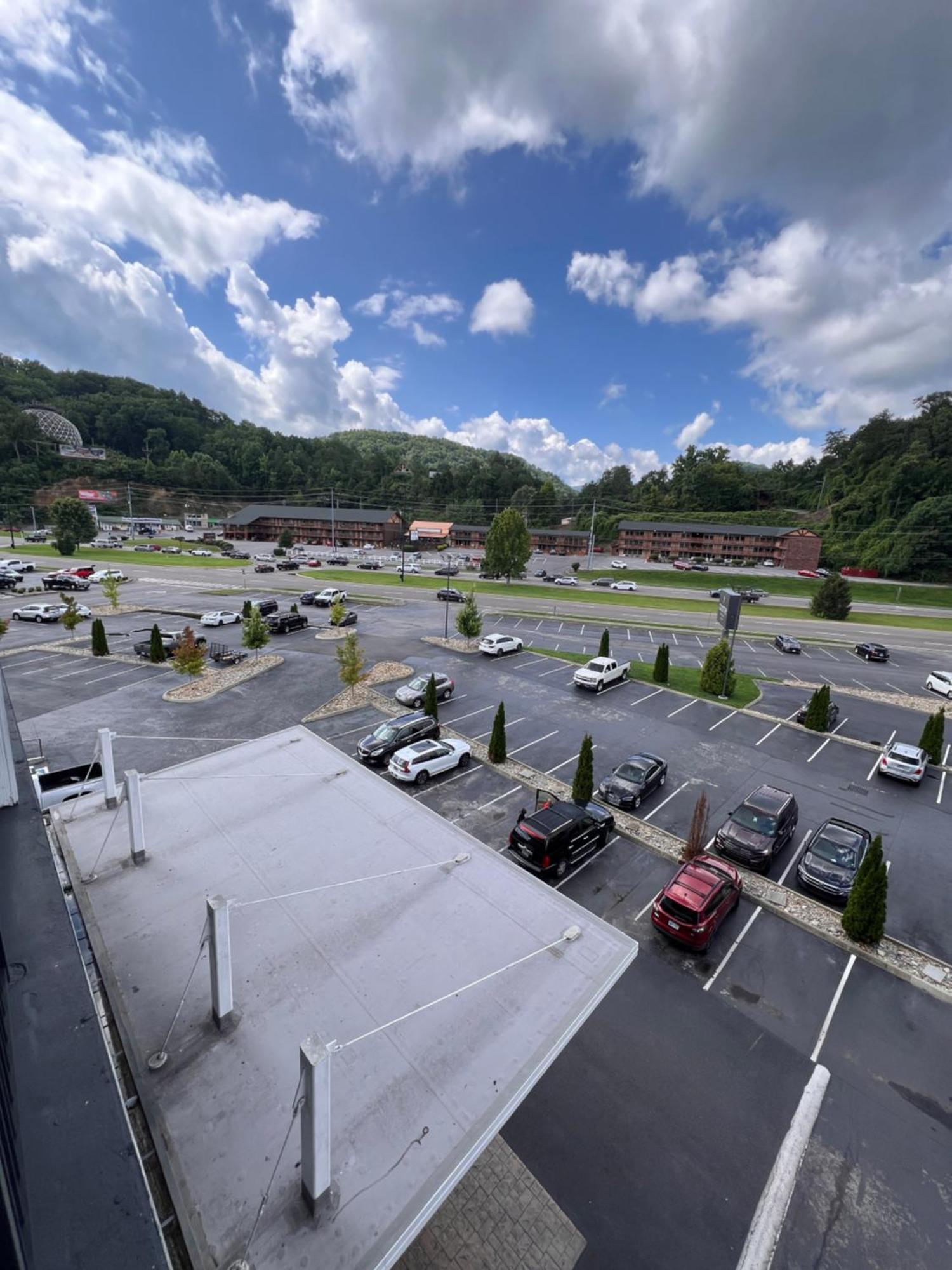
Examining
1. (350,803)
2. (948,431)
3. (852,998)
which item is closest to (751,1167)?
(852,998)

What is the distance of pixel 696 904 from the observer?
37.4 feet

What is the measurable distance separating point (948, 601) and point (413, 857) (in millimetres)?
90597

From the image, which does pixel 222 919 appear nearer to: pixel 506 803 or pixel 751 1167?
pixel 751 1167

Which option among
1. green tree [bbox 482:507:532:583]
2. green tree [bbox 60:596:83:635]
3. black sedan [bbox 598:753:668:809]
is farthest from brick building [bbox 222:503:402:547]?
black sedan [bbox 598:753:668:809]

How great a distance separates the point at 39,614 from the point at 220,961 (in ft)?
144

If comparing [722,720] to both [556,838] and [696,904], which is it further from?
[696,904]

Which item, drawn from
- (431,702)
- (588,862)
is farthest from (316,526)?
(588,862)

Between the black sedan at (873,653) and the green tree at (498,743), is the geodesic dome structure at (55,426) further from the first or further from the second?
the black sedan at (873,653)

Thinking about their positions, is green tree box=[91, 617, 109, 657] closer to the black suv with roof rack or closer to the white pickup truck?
the white pickup truck

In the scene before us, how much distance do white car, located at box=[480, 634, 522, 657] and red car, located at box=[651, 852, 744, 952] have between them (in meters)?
22.4

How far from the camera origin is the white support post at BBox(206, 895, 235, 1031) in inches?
226

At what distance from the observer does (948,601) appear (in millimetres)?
70688

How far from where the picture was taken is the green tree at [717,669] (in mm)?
28031

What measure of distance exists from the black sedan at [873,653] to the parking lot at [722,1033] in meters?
21.2
